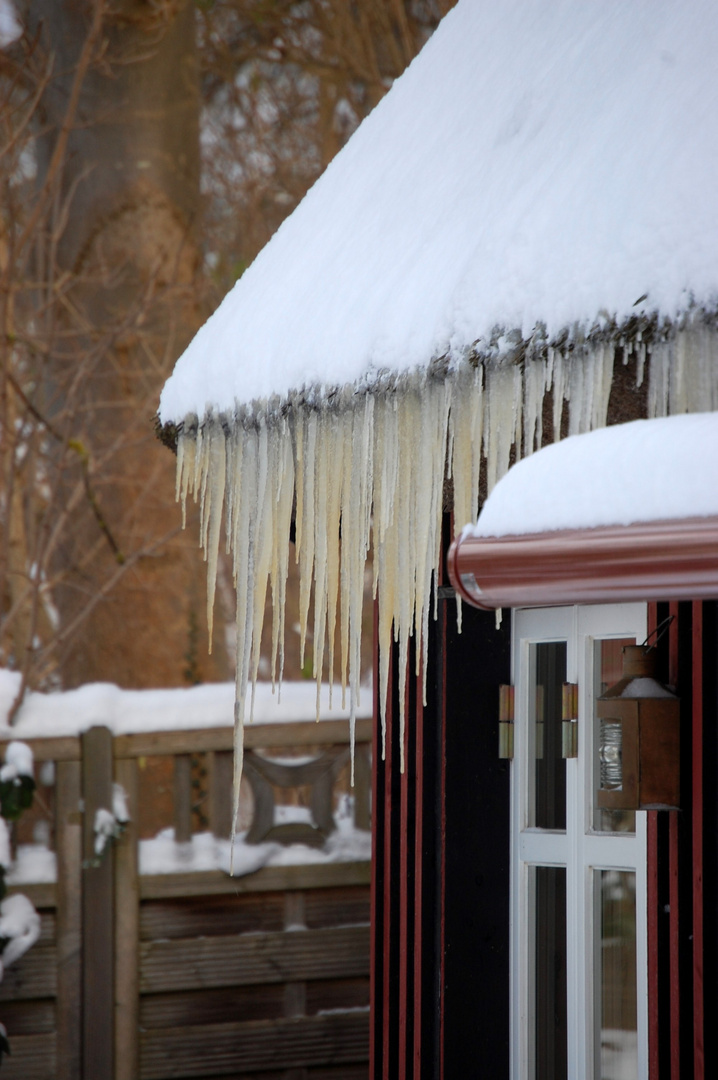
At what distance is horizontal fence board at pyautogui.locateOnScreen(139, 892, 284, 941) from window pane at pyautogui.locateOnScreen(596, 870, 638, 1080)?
219 centimetres

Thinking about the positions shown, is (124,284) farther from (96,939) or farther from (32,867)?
(96,939)

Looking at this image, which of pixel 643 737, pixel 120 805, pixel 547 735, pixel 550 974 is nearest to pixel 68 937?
pixel 120 805

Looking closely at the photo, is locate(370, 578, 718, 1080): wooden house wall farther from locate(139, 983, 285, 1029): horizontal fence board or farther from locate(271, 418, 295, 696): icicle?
locate(139, 983, 285, 1029): horizontal fence board

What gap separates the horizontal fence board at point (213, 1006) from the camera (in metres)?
5.26

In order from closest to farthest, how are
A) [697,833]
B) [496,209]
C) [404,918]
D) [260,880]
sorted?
[496,209] → [697,833] → [404,918] → [260,880]

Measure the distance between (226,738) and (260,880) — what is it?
0.66 metres

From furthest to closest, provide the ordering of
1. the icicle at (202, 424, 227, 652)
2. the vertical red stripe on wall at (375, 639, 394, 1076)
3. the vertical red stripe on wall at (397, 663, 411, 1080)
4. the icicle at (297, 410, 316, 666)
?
the vertical red stripe on wall at (375, 639, 394, 1076) → the vertical red stripe on wall at (397, 663, 411, 1080) → the icicle at (202, 424, 227, 652) → the icicle at (297, 410, 316, 666)

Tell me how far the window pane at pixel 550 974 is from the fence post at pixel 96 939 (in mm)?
2131

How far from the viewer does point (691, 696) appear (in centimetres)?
310

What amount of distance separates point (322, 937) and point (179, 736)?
44.3 inches

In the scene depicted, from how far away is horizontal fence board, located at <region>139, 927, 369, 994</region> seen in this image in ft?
17.3

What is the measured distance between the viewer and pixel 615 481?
1.96 meters

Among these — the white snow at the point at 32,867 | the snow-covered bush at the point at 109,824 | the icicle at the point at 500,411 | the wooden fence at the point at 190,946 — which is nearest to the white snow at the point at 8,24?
the wooden fence at the point at 190,946

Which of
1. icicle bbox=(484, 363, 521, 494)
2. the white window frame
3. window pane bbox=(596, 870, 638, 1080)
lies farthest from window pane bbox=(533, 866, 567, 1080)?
icicle bbox=(484, 363, 521, 494)
